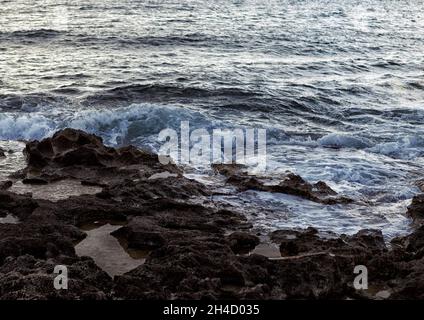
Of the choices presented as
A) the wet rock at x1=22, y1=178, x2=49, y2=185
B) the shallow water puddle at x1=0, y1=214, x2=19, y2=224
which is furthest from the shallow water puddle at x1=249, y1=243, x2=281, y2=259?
the wet rock at x1=22, y1=178, x2=49, y2=185

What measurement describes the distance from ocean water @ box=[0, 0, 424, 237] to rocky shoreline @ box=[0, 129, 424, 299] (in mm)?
669

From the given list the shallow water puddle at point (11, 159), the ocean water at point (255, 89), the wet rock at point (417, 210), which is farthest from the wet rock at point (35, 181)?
the wet rock at point (417, 210)

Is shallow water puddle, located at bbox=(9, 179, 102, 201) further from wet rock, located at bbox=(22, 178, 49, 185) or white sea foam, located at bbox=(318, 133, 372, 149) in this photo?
white sea foam, located at bbox=(318, 133, 372, 149)

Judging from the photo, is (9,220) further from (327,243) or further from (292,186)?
(292,186)

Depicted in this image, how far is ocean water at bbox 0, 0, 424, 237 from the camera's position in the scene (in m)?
9.61

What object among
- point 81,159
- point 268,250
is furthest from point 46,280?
point 81,159

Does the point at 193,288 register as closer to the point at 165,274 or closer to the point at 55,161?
the point at 165,274

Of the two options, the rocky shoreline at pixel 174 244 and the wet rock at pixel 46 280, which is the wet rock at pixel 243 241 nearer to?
the rocky shoreline at pixel 174 244

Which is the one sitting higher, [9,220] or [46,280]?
[46,280]

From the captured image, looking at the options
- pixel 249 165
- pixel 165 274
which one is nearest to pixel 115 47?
→ pixel 249 165

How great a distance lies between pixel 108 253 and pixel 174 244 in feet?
2.60

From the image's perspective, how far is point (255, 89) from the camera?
1609 cm

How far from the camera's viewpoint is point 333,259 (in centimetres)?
564
